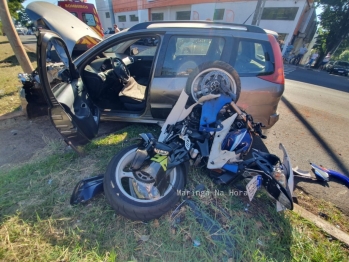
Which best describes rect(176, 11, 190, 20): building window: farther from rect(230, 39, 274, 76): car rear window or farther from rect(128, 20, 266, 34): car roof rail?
rect(230, 39, 274, 76): car rear window

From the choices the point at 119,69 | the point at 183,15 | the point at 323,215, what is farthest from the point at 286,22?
the point at 323,215

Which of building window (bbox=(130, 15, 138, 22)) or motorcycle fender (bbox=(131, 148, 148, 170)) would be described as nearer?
motorcycle fender (bbox=(131, 148, 148, 170))

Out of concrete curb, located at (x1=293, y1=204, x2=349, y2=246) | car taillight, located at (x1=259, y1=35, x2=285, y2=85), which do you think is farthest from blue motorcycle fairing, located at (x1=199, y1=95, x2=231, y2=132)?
concrete curb, located at (x1=293, y1=204, x2=349, y2=246)

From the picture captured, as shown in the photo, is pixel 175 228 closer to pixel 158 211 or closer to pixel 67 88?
pixel 158 211

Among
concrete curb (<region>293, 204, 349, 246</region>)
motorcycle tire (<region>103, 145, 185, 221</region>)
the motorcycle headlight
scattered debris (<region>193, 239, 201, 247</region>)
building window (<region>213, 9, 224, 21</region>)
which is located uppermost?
building window (<region>213, 9, 224, 21</region>)

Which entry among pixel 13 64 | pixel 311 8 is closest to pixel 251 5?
pixel 311 8

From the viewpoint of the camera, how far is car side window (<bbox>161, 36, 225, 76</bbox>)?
8.24ft

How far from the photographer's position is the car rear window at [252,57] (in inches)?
95.2

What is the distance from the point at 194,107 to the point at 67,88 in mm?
1683

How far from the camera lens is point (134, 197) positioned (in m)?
1.70

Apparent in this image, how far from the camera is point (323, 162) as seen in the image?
290 cm

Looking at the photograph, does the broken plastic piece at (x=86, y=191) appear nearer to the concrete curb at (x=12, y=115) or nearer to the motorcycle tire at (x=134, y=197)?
the motorcycle tire at (x=134, y=197)

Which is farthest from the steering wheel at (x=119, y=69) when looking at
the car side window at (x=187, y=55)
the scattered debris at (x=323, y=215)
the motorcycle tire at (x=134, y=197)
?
the scattered debris at (x=323, y=215)

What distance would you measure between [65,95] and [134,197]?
1528mm
